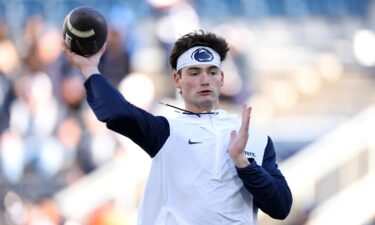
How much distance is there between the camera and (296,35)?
16.4 metres

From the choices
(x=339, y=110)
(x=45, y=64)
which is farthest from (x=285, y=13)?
(x=45, y=64)

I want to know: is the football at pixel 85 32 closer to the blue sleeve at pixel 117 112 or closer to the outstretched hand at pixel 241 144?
the blue sleeve at pixel 117 112

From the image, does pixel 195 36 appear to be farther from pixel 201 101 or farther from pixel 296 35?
pixel 296 35

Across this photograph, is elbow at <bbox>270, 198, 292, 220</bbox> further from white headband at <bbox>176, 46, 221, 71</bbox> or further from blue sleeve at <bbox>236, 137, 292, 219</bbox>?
white headband at <bbox>176, 46, 221, 71</bbox>

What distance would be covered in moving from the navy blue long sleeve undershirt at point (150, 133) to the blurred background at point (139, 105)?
5.60 m

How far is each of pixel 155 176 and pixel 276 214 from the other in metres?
0.59

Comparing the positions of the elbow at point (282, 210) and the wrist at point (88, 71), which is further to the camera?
the elbow at point (282, 210)

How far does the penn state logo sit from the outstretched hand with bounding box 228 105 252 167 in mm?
465

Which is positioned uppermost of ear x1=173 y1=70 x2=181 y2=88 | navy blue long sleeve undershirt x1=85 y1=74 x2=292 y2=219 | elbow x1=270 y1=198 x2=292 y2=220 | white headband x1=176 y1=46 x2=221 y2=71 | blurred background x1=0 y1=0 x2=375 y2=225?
blurred background x1=0 y1=0 x2=375 y2=225

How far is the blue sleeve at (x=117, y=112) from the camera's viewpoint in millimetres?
5750

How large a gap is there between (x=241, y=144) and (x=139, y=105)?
271 inches

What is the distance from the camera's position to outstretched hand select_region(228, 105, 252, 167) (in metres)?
5.88

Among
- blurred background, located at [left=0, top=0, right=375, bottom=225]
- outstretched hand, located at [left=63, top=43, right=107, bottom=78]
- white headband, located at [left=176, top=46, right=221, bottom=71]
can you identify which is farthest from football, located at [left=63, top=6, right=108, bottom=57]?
blurred background, located at [left=0, top=0, right=375, bottom=225]

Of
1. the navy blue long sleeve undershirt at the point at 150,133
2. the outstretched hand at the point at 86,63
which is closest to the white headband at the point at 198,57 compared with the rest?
the navy blue long sleeve undershirt at the point at 150,133
